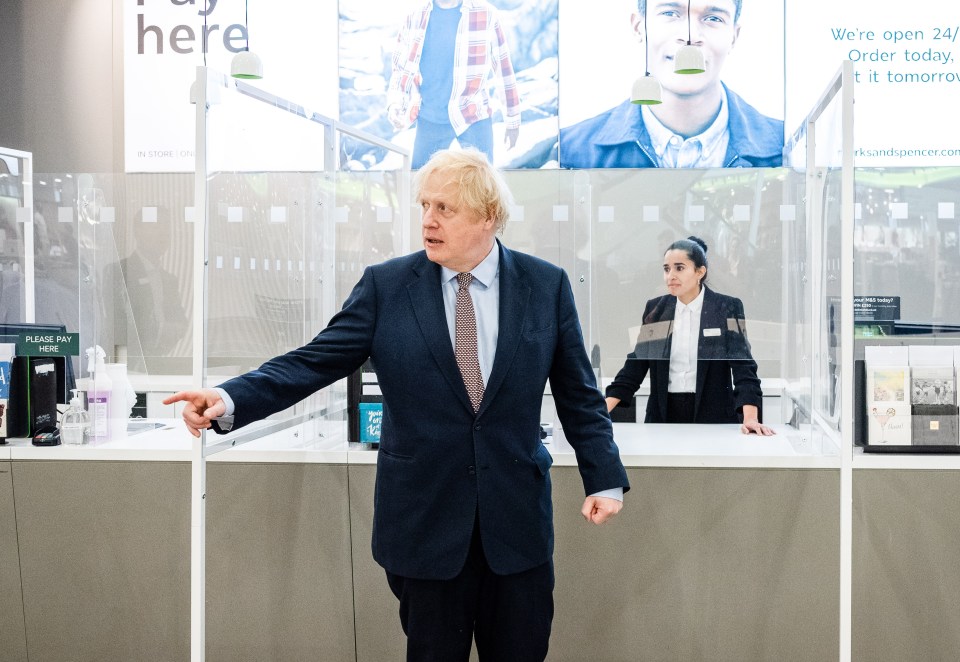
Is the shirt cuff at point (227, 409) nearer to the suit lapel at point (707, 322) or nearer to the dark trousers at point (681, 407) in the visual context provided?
the suit lapel at point (707, 322)

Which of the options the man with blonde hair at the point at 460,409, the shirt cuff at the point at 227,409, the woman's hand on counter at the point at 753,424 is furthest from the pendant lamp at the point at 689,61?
the shirt cuff at the point at 227,409

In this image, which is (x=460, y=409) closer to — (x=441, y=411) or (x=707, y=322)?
(x=441, y=411)

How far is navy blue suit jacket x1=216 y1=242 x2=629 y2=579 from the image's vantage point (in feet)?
6.52

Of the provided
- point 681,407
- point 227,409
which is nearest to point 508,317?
point 227,409

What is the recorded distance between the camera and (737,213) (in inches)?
127

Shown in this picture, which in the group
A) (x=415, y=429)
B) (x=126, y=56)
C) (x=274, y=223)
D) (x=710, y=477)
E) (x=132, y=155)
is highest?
(x=126, y=56)

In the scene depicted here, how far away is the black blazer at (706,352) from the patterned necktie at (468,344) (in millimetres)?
1380

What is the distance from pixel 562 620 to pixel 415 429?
3.91 feet

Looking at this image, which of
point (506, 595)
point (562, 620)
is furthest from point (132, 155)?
point (506, 595)

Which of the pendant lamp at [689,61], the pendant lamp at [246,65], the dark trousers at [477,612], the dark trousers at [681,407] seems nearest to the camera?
the dark trousers at [477,612]

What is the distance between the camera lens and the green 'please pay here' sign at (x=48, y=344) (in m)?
3.12

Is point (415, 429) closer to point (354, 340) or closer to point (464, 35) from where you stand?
point (354, 340)

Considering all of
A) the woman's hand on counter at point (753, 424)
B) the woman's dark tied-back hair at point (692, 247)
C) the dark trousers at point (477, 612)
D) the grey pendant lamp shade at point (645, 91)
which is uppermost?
the grey pendant lamp shade at point (645, 91)

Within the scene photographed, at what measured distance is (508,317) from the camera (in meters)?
2.03
